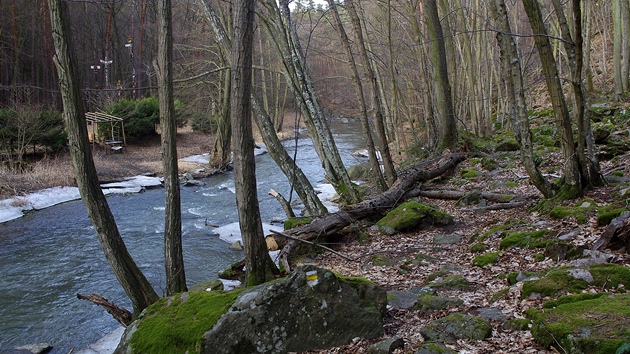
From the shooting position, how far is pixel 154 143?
89.7 feet

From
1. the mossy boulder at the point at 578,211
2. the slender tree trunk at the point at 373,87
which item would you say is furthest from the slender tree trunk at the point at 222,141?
the mossy boulder at the point at 578,211

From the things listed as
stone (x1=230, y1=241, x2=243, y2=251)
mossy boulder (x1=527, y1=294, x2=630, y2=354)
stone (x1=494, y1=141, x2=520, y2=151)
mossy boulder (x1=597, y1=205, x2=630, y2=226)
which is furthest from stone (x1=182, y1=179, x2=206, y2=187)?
mossy boulder (x1=527, y1=294, x2=630, y2=354)

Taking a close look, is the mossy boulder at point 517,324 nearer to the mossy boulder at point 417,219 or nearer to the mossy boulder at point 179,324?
the mossy boulder at point 179,324

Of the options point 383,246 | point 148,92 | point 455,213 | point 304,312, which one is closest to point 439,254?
point 383,246

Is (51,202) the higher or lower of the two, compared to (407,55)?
lower

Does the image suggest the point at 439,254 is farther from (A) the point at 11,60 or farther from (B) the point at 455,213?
(A) the point at 11,60

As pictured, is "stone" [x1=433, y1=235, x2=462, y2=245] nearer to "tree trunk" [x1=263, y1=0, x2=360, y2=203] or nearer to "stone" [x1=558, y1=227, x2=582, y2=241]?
"stone" [x1=558, y1=227, x2=582, y2=241]

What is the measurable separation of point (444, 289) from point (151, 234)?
8.79 m

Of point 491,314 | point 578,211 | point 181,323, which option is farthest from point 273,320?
point 578,211

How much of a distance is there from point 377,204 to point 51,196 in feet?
37.1

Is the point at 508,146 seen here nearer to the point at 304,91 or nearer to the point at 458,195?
the point at 458,195

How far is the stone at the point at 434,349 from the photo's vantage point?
3.57m

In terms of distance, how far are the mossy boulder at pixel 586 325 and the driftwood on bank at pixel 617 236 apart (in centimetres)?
123

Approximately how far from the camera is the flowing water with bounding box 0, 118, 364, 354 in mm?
7605
